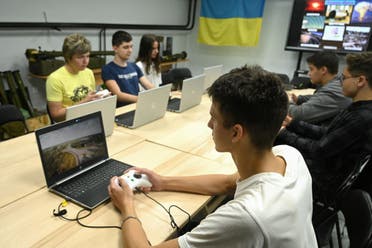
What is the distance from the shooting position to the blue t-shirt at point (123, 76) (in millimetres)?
2617

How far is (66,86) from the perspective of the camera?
6.93 ft

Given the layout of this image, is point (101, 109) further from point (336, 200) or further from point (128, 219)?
point (336, 200)

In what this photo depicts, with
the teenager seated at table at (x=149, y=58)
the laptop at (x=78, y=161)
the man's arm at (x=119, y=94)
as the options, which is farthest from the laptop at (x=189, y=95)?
the laptop at (x=78, y=161)

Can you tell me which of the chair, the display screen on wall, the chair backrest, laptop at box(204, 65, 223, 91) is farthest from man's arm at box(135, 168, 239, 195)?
the display screen on wall

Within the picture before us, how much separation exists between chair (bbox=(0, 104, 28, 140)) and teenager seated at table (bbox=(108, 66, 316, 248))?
1611 mm

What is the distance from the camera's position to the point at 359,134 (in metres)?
1.56

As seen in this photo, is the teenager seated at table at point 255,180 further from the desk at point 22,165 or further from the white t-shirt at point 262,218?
the desk at point 22,165

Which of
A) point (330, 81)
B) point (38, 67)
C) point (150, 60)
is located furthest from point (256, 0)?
point (38, 67)

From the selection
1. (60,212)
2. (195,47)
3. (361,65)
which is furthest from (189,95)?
(195,47)

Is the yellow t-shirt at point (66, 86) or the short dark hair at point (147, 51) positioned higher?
the short dark hair at point (147, 51)

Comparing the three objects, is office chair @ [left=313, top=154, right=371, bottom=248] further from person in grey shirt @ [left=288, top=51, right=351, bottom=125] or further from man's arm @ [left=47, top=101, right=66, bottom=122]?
man's arm @ [left=47, top=101, right=66, bottom=122]

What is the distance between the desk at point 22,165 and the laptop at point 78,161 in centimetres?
12

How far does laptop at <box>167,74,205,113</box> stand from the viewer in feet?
7.86

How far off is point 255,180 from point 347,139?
3.44ft
